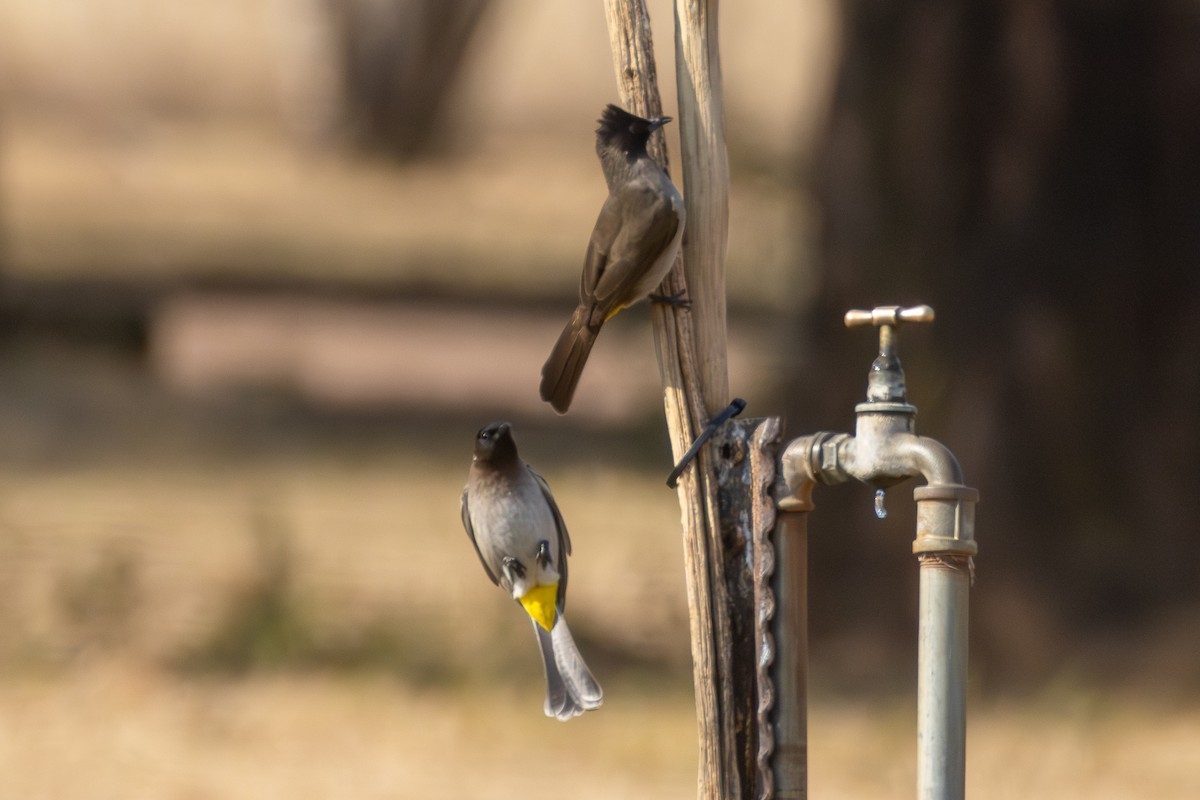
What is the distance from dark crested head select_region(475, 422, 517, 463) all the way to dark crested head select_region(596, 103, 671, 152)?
0.56 m

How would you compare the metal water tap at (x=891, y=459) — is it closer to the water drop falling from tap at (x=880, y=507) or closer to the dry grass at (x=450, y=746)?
the water drop falling from tap at (x=880, y=507)

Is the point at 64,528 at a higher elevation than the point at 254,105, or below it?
below

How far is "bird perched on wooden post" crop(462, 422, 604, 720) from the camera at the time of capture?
2781 mm

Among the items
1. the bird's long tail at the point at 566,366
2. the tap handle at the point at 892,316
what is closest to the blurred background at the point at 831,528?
the bird's long tail at the point at 566,366

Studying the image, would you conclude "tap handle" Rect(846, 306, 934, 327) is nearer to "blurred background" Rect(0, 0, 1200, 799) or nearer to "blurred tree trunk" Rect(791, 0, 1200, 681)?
"blurred background" Rect(0, 0, 1200, 799)

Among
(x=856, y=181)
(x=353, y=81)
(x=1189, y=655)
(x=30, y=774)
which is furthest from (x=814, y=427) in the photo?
(x=353, y=81)

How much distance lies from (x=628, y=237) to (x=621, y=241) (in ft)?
0.09

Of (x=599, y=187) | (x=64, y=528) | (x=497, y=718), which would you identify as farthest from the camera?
(x=599, y=187)

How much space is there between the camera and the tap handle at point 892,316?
95.3 inches

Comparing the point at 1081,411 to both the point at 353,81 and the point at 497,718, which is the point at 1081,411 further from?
the point at 353,81

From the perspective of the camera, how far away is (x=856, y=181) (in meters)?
8.39

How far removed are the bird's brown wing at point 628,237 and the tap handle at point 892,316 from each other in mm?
333

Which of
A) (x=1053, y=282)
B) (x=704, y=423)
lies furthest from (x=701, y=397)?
(x=1053, y=282)

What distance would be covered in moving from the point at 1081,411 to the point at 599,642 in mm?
2678
